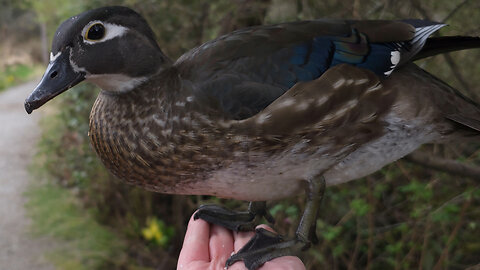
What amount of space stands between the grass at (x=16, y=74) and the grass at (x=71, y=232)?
7.99m

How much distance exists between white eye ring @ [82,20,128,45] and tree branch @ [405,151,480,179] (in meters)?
1.21

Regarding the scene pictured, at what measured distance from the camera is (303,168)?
147cm

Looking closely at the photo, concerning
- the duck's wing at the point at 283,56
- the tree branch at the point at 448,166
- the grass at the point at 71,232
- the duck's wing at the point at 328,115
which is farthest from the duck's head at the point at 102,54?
the grass at the point at 71,232

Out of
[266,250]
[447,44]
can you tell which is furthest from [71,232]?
[447,44]

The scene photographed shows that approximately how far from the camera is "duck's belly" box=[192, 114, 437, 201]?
1.44 metres

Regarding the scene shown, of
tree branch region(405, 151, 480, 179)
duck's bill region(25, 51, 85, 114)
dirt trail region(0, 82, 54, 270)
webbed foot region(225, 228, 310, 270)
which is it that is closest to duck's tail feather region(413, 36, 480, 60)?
tree branch region(405, 151, 480, 179)

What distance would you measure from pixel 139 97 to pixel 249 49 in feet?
1.22

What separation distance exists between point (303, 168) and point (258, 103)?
25 centimetres

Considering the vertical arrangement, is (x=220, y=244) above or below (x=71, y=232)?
above

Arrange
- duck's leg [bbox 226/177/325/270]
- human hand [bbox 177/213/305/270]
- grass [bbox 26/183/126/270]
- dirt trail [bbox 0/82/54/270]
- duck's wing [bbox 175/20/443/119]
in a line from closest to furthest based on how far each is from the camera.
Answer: duck's wing [bbox 175/20/443/119] → duck's leg [bbox 226/177/325/270] → human hand [bbox 177/213/305/270] → grass [bbox 26/183/126/270] → dirt trail [bbox 0/82/54/270]

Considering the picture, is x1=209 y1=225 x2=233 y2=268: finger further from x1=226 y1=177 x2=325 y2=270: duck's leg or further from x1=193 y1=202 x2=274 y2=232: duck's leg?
x1=226 y1=177 x2=325 y2=270: duck's leg

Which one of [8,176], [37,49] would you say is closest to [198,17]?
[8,176]

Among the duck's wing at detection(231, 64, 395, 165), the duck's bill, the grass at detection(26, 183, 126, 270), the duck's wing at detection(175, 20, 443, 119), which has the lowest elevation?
the grass at detection(26, 183, 126, 270)

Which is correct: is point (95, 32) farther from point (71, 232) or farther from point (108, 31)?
point (71, 232)
